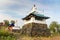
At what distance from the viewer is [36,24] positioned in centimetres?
2522

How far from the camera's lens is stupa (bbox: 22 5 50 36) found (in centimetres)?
2432

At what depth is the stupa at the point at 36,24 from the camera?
2432cm

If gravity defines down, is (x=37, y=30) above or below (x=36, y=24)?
below

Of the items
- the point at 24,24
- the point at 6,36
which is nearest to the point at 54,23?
the point at 24,24

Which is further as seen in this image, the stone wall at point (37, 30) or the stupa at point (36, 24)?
the stupa at point (36, 24)

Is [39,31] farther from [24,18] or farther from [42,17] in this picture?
[24,18]

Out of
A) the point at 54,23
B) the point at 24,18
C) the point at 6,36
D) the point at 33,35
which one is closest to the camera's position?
the point at 6,36

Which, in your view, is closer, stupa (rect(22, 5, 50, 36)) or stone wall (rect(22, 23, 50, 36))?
stone wall (rect(22, 23, 50, 36))

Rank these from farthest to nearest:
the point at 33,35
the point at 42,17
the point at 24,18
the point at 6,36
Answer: the point at 24,18
the point at 42,17
the point at 33,35
the point at 6,36

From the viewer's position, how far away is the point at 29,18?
2636 cm

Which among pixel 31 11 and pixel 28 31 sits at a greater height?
pixel 31 11

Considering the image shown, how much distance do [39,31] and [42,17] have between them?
228 centimetres

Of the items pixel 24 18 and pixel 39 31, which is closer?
pixel 39 31

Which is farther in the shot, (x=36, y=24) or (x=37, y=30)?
(x=36, y=24)
